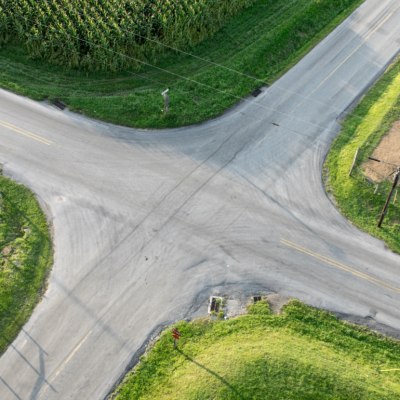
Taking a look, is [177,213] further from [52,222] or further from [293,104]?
[293,104]

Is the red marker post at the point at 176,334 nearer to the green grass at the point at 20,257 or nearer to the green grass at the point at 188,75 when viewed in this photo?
the green grass at the point at 20,257

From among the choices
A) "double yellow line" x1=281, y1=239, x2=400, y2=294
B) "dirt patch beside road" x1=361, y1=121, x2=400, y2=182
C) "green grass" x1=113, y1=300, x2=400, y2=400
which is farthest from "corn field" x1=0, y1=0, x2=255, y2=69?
"green grass" x1=113, y1=300, x2=400, y2=400

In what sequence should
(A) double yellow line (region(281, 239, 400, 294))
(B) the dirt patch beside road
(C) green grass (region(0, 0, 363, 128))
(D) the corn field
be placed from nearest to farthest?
(A) double yellow line (region(281, 239, 400, 294)) → (B) the dirt patch beside road → (C) green grass (region(0, 0, 363, 128)) → (D) the corn field

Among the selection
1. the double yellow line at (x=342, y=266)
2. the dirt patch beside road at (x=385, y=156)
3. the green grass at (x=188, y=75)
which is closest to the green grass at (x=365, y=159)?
the dirt patch beside road at (x=385, y=156)

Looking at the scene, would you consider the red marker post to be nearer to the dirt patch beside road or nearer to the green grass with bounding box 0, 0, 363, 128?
the green grass with bounding box 0, 0, 363, 128

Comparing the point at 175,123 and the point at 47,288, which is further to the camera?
the point at 175,123

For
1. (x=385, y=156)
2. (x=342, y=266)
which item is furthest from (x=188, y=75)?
(x=342, y=266)

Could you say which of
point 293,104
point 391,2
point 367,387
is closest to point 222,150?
point 293,104
